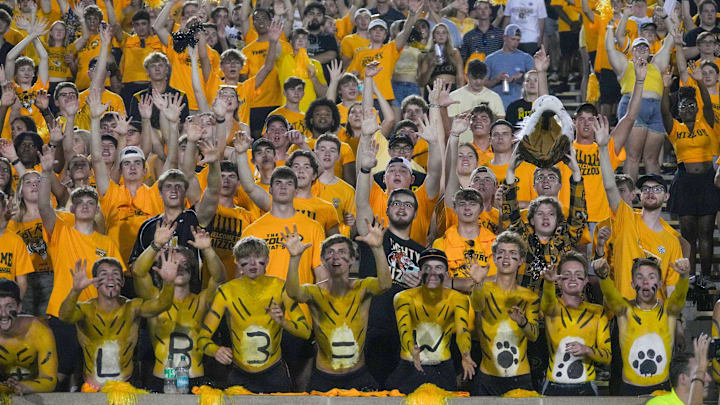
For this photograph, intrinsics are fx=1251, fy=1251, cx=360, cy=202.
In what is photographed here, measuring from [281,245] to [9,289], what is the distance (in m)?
1.96

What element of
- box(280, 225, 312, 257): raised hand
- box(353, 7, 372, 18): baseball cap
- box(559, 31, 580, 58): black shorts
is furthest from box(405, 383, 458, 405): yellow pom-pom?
box(559, 31, 580, 58): black shorts

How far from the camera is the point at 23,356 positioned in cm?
859

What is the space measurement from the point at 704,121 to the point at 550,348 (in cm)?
427

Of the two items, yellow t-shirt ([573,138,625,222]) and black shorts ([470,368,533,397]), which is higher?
yellow t-shirt ([573,138,625,222])

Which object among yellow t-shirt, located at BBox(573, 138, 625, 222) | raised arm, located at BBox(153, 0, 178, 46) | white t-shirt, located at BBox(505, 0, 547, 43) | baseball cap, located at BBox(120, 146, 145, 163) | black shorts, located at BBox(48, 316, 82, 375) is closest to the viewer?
black shorts, located at BBox(48, 316, 82, 375)

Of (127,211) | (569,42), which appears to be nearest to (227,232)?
(127,211)

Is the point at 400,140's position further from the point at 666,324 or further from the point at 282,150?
the point at 666,324

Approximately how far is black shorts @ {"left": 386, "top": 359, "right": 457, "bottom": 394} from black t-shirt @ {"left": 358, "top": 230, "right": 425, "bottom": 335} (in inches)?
18.1

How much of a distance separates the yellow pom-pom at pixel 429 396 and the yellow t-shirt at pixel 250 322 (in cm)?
91

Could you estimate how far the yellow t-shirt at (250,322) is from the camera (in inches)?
338

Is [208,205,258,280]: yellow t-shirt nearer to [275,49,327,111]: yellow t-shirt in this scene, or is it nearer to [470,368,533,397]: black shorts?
[470,368,533,397]: black shorts

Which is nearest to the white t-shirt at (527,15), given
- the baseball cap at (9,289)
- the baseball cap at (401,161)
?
the baseball cap at (401,161)

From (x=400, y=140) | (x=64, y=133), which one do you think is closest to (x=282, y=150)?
(x=400, y=140)

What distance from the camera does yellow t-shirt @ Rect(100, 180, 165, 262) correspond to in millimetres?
9961
